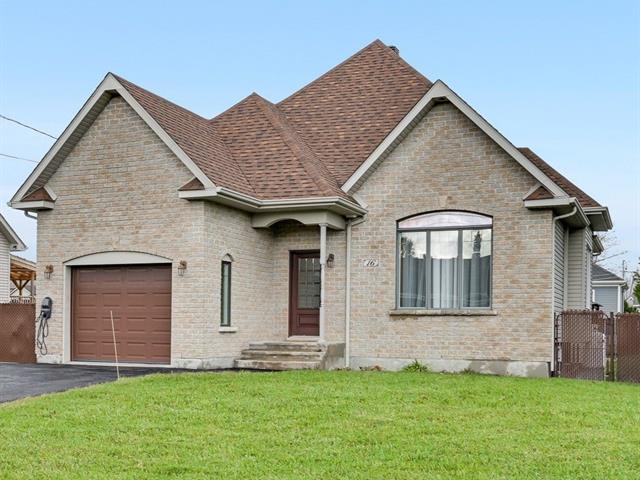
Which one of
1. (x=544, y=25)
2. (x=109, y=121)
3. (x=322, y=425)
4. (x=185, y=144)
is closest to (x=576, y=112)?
(x=544, y=25)

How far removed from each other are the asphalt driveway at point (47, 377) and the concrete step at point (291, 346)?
2415 mm

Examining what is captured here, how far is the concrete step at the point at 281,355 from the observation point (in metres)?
17.0

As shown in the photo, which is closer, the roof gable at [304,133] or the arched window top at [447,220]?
the roof gable at [304,133]

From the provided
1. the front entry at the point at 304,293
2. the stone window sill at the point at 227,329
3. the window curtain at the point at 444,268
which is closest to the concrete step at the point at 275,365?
the stone window sill at the point at 227,329

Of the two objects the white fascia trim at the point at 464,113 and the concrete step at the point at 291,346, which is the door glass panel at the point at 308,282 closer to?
the concrete step at the point at 291,346

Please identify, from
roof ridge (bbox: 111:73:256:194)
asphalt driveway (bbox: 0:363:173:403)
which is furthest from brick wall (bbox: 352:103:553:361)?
asphalt driveway (bbox: 0:363:173:403)

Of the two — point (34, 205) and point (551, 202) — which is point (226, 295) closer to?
point (34, 205)

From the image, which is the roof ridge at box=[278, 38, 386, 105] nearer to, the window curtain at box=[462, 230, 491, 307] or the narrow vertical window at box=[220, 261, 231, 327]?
the narrow vertical window at box=[220, 261, 231, 327]

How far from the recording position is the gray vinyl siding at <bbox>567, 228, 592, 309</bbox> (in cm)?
2016

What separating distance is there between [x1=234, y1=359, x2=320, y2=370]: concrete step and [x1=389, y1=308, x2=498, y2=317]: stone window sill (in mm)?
2225

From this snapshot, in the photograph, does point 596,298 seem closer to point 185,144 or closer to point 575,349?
point 575,349

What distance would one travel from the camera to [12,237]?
3216 centimetres

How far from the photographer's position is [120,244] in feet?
56.9

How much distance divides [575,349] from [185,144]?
9429 mm
